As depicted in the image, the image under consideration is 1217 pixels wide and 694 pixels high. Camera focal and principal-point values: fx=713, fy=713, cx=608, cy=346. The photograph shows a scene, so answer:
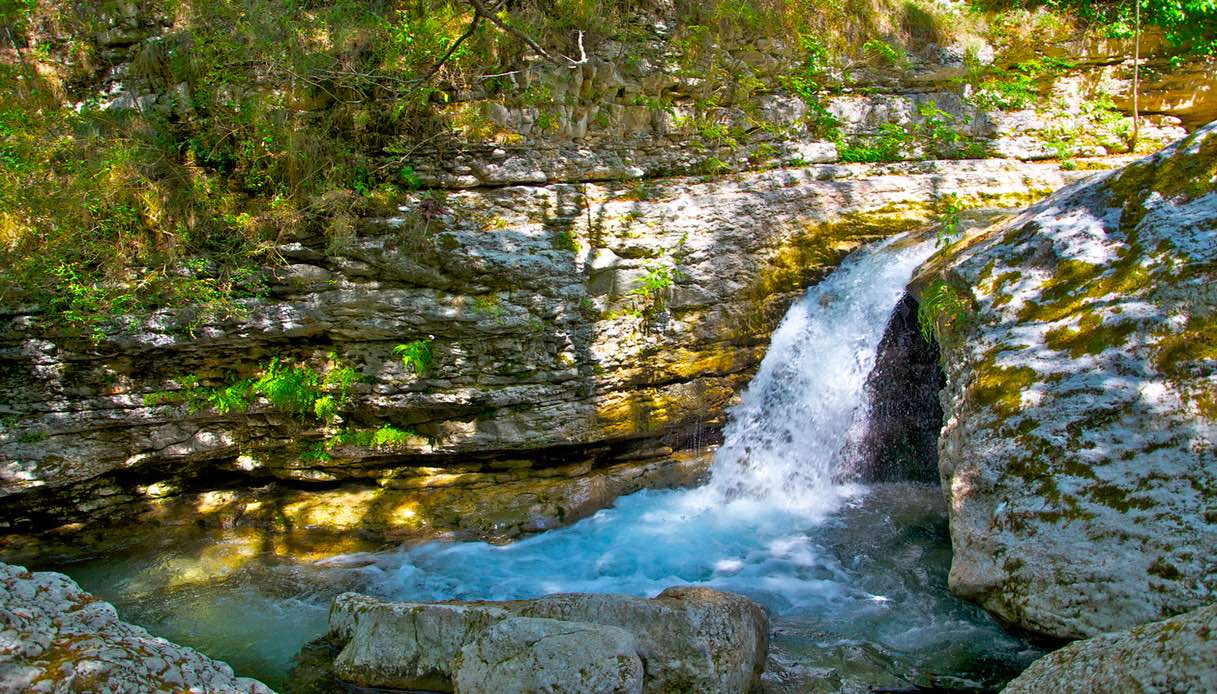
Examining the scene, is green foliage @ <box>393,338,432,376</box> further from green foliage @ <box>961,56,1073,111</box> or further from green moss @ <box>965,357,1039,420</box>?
green foliage @ <box>961,56,1073,111</box>

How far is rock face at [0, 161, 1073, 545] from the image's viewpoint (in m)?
6.45

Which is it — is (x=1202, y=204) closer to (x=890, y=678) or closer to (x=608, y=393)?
(x=890, y=678)

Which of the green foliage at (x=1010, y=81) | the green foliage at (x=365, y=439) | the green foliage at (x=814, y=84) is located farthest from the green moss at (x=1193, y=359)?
the green foliage at (x=365, y=439)

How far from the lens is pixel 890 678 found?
4.14 m

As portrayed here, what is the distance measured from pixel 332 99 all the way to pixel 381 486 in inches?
162

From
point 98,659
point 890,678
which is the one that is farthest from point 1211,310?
point 98,659

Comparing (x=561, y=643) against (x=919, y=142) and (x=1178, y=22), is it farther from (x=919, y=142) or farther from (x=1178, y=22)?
(x=1178, y=22)

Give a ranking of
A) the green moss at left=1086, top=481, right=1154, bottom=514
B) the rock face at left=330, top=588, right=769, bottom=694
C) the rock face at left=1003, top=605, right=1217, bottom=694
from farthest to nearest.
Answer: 1. the rock face at left=330, top=588, right=769, bottom=694
2. the green moss at left=1086, top=481, right=1154, bottom=514
3. the rock face at left=1003, top=605, right=1217, bottom=694

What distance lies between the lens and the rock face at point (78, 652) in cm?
200

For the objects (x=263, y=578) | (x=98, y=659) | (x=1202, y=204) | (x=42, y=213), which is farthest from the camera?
(x=42, y=213)

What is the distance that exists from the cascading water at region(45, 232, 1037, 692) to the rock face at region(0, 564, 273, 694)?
→ 2392mm

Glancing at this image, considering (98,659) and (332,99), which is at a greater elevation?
(332,99)

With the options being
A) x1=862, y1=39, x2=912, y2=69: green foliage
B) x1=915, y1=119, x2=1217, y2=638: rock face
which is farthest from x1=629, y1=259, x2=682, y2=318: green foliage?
x1=862, y1=39, x2=912, y2=69: green foliage

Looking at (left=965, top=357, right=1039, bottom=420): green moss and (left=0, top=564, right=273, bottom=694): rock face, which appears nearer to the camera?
(left=0, top=564, right=273, bottom=694): rock face
